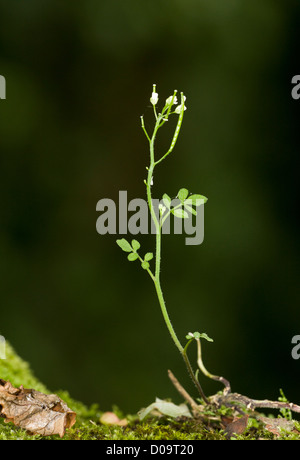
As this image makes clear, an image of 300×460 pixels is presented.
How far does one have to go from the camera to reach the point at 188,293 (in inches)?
114

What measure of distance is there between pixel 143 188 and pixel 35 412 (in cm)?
213

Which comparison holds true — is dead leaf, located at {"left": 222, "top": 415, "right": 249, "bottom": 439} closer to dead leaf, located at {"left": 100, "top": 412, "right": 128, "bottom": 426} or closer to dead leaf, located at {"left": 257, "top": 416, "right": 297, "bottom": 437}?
dead leaf, located at {"left": 257, "top": 416, "right": 297, "bottom": 437}

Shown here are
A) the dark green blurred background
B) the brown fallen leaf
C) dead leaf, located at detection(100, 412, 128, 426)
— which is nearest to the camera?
the brown fallen leaf

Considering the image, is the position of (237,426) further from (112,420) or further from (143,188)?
(143,188)

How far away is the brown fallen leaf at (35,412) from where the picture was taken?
96 cm

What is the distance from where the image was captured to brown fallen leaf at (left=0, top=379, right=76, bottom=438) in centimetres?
96

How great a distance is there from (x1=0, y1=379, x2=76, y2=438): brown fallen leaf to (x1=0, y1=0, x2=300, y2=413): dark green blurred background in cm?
188

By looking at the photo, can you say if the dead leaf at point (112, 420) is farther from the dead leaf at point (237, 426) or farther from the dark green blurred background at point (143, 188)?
the dark green blurred background at point (143, 188)

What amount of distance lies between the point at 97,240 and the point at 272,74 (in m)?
1.41

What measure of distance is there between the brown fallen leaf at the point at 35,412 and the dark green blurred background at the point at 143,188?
1879 mm

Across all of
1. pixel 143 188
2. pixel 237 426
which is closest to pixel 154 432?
pixel 237 426

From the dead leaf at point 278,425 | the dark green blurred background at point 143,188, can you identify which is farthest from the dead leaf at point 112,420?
the dark green blurred background at point 143,188

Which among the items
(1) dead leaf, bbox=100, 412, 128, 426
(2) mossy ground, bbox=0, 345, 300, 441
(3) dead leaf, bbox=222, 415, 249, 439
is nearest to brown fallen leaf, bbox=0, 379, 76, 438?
(2) mossy ground, bbox=0, 345, 300, 441
